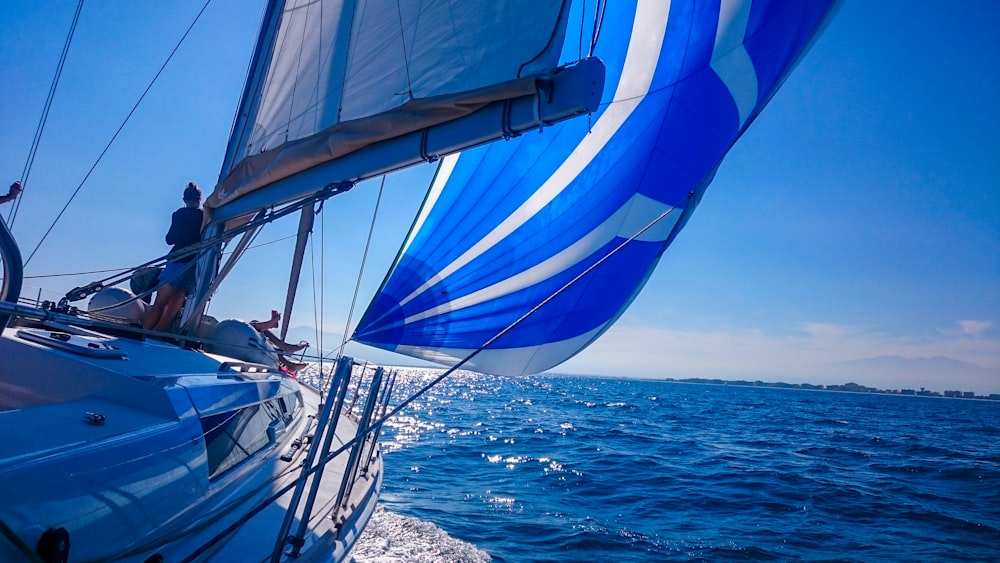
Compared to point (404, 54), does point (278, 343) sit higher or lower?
lower

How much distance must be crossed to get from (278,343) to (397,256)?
5.52 ft

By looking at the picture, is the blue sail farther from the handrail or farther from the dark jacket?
the handrail

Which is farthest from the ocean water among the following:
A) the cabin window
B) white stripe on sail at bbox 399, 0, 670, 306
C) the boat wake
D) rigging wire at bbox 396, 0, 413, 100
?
rigging wire at bbox 396, 0, 413, 100

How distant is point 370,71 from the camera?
3.25m

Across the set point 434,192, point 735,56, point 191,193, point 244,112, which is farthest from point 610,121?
point 191,193

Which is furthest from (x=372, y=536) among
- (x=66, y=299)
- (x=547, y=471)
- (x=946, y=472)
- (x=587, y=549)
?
(x=946, y=472)

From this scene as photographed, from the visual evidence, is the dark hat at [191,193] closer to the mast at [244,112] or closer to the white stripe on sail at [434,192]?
the mast at [244,112]

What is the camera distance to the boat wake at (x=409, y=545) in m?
5.18

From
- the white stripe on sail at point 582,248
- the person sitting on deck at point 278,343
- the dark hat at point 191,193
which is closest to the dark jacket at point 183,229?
the dark hat at point 191,193

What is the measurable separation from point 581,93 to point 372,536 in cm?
496

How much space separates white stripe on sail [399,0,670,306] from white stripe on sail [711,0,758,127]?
49cm

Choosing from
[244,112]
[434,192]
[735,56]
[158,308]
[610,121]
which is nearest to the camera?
[244,112]

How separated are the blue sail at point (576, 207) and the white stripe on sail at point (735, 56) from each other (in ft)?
0.06

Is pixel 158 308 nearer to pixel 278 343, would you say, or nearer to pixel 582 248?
pixel 278 343
